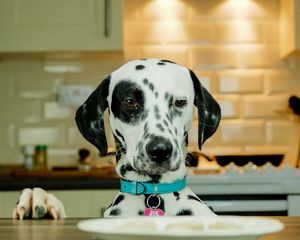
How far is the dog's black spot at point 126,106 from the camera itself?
1.01 m

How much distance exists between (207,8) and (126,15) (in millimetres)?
396

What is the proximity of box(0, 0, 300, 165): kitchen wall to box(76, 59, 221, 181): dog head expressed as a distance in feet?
6.37

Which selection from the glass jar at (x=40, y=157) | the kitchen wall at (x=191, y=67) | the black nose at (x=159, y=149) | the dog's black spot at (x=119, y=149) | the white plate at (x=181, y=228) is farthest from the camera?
the kitchen wall at (x=191, y=67)

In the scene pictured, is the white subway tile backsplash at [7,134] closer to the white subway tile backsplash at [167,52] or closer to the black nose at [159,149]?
the white subway tile backsplash at [167,52]

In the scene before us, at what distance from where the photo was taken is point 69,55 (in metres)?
2.92

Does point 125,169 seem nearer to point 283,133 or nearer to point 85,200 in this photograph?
point 85,200

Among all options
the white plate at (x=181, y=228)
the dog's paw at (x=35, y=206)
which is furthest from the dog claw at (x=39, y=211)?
the white plate at (x=181, y=228)

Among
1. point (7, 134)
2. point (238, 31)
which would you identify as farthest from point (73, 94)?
point (238, 31)

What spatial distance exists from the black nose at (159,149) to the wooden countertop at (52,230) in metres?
0.16

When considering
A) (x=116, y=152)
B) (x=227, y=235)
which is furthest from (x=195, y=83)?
(x=227, y=235)

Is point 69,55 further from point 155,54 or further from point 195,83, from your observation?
point 195,83

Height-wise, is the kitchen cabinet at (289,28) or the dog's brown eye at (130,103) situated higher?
the kitchen cabinet at (289,28)

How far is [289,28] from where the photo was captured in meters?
2.86

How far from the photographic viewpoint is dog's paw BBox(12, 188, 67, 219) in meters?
1.09
